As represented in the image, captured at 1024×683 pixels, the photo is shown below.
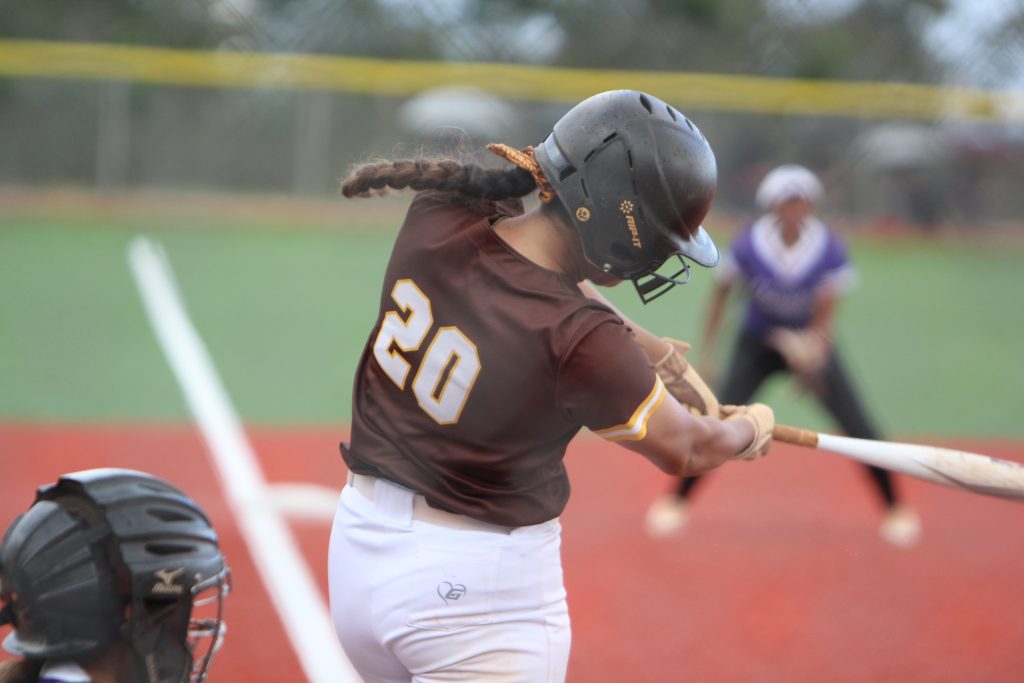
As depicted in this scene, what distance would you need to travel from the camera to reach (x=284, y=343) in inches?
458

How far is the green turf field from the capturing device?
32.1ft

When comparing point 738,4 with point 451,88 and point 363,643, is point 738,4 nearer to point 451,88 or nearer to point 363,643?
point 451,88

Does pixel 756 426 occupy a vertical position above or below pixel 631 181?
below

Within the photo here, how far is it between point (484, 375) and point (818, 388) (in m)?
4.64

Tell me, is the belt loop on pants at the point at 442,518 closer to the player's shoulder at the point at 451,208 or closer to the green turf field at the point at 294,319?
the player's shoulder at the point at 451,208

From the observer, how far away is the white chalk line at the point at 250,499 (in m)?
4.79

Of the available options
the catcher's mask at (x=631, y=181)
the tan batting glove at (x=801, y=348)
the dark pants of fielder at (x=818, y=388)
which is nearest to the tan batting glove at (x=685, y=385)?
the catcher's mask at (x=631, y=181)

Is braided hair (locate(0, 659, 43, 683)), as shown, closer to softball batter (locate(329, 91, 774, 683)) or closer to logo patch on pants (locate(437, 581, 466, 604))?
softball batter (locate(329, 91, 774, 683))

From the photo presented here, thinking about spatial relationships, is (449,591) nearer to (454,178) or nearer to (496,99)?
(454,178)

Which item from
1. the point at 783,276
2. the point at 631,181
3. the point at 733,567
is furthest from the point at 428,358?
the point at 783,276

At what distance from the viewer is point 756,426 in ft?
9.68

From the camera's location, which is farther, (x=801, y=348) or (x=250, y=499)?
(x=250, y=499)

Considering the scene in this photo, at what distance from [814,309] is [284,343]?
6139mm

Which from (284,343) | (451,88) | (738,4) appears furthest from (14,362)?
(738,4)
